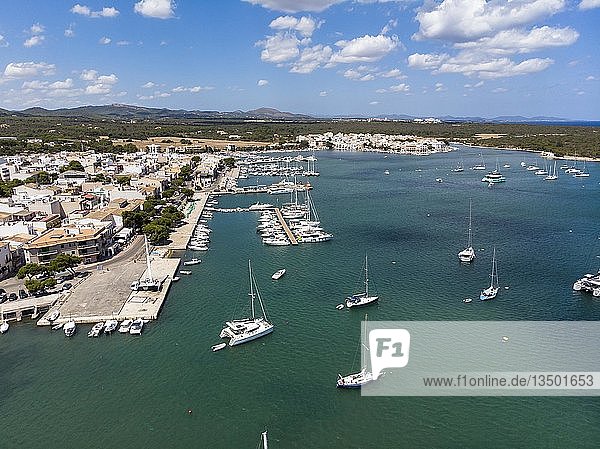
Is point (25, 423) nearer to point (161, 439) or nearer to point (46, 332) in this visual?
point (161, 439)

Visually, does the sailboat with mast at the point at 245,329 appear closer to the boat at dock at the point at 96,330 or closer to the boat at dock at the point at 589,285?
the boat at dock at the point at 96,330

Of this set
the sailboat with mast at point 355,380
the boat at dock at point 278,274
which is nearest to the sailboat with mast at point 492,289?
the sailboat with mast at point 355,380

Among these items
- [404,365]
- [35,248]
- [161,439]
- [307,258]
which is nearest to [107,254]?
[35,248]

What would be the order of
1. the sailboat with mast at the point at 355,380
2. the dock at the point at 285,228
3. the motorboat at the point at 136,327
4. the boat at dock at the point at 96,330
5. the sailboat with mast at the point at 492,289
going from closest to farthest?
1. the sailboat with mast at the point at 355,380
2. the boat at dock at the point at 96,330
3. the motorboat at the point at 136,327
4. the sailboat with mast at the point at 492,289
5. the dock at the point at 285,228

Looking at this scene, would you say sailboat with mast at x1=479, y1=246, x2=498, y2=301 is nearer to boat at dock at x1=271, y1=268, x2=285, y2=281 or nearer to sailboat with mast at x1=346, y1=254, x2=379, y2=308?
sailboat with mast at x1=346, y1=254, x2=379, y2=308

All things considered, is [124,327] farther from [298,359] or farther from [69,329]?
[298,359]

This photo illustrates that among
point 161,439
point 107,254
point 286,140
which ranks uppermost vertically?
point 286,140
